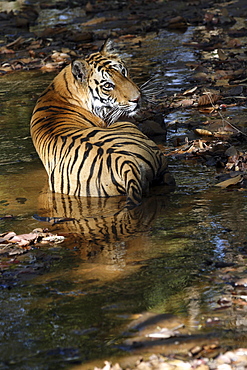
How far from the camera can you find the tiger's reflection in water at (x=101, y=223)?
407 cm

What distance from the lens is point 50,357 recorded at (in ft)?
9.32

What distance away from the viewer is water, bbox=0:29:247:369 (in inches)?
116

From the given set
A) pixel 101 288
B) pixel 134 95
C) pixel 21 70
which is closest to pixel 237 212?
pixel 101 288

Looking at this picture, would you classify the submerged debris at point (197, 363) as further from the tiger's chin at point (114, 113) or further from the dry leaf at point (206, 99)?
the dry leaf at point (206, 99)

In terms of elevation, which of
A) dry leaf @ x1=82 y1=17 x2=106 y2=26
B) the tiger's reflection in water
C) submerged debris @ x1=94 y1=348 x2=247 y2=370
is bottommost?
dry leaf @ x1=82 y1=17 x2=106 y2=26

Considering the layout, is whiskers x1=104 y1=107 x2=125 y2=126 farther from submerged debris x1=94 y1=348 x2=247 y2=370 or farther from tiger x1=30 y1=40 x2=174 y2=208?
submerged debris x1=94 y1=348 x2=247 y2=370

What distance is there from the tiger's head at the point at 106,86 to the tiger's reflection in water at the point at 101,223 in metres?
1.05

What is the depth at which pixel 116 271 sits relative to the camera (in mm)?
3688

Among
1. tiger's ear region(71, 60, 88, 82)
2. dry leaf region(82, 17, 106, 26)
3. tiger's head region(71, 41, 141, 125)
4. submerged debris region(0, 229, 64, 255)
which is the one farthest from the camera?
dry leaf region(82, 17, 106, 26)

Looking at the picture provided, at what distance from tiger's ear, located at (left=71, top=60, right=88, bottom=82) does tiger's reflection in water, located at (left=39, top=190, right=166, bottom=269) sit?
1256mm

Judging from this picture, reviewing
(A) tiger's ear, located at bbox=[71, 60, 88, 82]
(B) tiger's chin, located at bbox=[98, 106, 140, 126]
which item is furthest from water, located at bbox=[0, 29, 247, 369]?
(A) tiger's ear, located at bbox=[71, 60, 88, 82]

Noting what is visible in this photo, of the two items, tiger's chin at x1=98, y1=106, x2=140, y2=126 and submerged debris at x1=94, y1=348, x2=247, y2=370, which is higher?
tiger's chin at x1=98, y1=106, x2=140, y2=126

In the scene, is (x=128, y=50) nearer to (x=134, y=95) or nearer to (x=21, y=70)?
(x=21, y=70)

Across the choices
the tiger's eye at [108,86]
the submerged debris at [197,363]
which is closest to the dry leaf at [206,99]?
the tiger's eye at [108,86]
